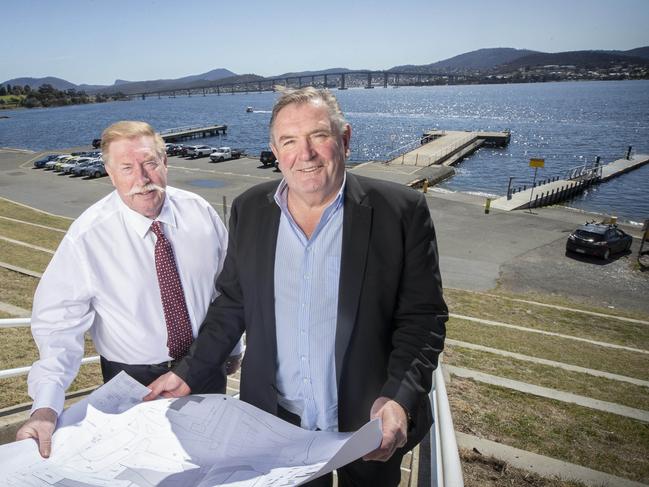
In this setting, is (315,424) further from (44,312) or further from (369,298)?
(44,312)

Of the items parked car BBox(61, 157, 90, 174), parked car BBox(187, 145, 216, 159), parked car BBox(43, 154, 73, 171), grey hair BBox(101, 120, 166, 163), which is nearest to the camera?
grey hair BBox(101, 120, 166, 163)

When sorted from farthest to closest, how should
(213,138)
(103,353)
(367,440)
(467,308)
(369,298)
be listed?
(213,138) → (467,308) → (103,353) → (369,298) → (367,440)

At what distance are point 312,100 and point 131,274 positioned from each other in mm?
1412

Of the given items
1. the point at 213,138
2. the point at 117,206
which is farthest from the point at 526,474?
the point at 213,138

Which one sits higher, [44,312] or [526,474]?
[44,312]

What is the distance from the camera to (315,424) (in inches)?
88.7

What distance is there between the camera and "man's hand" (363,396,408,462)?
1.72m

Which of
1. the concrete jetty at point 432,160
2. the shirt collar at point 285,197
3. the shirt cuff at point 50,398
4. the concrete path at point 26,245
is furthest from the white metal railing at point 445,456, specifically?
the concrete jetty at point 432,160

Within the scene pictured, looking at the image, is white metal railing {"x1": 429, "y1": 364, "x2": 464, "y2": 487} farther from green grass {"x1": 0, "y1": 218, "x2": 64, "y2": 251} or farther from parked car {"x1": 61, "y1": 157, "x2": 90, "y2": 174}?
parked car {"x1": 61, "y1": 157, "x2": 90, "y2": 174}

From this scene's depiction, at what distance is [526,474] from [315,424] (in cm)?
273

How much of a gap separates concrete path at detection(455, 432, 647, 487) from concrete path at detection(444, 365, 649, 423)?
1.91 metres

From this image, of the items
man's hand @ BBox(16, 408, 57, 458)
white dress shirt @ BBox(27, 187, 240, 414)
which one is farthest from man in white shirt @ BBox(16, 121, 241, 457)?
man's hand @ BBox(16, 408, 57, 458)

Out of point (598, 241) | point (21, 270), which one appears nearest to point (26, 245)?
point (21, 270)

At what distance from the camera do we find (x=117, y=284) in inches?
94.6
